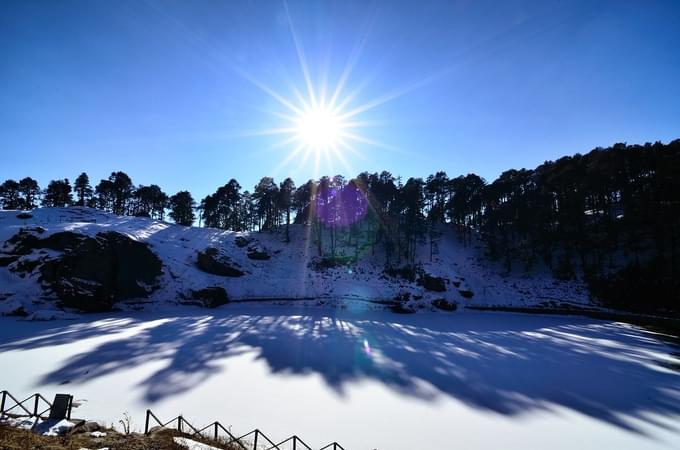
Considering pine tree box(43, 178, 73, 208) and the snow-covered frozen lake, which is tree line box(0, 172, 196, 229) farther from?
the snow-covered frozen lake

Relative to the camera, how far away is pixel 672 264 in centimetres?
3155

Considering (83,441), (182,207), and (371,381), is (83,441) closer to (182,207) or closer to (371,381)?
(371,381)

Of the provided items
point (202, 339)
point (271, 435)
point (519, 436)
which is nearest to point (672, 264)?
point (519, 436)

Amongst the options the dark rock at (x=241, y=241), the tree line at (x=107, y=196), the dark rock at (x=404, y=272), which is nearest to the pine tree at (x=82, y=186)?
the tree line at (x=107, y=196)

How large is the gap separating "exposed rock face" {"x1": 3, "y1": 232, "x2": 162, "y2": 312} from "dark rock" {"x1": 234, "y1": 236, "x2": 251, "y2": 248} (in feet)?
50.1

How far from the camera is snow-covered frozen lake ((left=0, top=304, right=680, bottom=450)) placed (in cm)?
839

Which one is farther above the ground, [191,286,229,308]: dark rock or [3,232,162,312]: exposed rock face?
[3,232,162,312]: exposed rock face

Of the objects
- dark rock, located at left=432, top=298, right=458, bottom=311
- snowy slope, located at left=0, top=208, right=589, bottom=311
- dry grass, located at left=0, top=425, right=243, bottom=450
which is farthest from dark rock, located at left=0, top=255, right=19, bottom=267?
dark rock, located at left=432, top=298, right=458, bottom=311

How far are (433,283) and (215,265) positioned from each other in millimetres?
30575

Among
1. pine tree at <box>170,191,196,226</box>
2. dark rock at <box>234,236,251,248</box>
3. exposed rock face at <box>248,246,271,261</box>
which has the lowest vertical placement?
exposed rock face at <box>248,246,271,261</box>

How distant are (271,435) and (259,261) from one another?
131 feet

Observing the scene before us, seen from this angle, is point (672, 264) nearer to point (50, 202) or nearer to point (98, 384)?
point (98, 384)

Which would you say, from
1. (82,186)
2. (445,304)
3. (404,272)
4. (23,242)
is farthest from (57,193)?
(445,304)

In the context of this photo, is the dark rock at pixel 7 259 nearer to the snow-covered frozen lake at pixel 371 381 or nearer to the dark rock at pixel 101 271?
the dark rock at pixel 101 271
